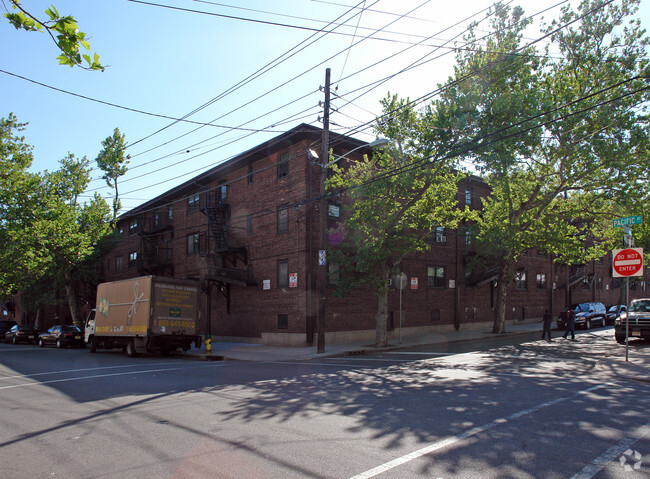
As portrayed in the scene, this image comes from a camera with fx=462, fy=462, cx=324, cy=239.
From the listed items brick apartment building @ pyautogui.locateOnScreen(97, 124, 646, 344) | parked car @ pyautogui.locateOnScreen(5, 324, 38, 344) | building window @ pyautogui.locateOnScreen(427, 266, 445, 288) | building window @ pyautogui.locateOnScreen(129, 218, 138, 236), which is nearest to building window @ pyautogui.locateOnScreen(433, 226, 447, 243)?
brick apartment building @ pyautogui.locateOnScreen(97, 124, 646, 344)

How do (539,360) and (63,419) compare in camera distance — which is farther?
(539,360)

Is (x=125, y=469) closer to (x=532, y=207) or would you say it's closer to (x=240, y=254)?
(x=240, y=254)

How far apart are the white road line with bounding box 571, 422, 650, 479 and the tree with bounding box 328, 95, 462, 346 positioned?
12.5 meters

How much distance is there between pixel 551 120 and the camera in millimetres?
19797

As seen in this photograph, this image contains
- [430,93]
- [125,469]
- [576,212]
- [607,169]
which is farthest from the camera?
[576,212]

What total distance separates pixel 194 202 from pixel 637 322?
25.2 metres

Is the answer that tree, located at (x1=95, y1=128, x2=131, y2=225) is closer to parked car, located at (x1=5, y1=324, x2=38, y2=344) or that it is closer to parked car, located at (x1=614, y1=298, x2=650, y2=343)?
parked car, located at (x1=5, y1=324, x2=38, y2=344)

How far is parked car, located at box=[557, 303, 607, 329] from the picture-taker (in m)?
28.6

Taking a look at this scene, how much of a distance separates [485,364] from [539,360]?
211cm

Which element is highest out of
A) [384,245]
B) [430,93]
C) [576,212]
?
[430,93]

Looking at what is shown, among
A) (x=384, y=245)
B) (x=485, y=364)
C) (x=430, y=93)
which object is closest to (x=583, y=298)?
(x=384, y=245)

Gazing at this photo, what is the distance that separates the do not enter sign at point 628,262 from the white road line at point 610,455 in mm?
8353

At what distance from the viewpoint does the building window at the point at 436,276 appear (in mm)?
28281

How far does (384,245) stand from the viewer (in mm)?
19609
